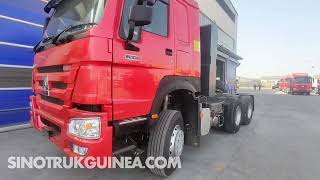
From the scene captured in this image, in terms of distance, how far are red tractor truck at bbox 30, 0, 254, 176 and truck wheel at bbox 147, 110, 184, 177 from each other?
0.01 meters

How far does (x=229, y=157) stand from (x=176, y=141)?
143 centimetres

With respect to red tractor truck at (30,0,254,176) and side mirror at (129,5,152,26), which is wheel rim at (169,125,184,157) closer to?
red tractor truck at (30,0,254,176)

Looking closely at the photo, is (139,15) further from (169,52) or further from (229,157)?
(229,157)

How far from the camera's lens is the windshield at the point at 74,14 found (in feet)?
9.71

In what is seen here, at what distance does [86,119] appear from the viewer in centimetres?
273

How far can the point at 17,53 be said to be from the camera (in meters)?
6.82

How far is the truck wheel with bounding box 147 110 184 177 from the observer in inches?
141

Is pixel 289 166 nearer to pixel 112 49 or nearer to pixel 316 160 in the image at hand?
pixel 316 160

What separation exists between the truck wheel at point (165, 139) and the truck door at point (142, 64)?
1.31ft

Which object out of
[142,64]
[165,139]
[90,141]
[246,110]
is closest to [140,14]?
[142,64]

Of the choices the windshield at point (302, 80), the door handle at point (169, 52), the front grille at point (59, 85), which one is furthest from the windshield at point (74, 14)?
the windshield at point (302, 80)

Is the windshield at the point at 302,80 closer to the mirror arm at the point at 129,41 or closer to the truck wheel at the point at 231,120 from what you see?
the truck wheel at the point at 231,120

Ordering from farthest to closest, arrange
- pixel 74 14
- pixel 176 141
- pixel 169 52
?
1. pixel 176 141
2. pixel 169 52
3. pixel 74 14

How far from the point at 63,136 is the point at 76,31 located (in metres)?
1.21
